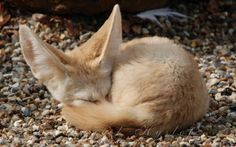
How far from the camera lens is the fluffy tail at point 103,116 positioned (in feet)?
14.9

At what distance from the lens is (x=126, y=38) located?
705cm

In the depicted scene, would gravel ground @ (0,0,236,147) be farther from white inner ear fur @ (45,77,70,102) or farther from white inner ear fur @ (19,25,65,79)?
white inner ear fur @ (19,25,65,79)

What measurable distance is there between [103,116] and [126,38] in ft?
8.51

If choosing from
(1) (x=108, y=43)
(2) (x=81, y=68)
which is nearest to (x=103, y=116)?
(2) (x=81, y=68)

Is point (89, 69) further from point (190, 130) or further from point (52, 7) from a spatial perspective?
point (52, 7)

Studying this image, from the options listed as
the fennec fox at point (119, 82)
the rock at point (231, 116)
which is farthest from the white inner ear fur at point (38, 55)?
the rock at point (231, 116)

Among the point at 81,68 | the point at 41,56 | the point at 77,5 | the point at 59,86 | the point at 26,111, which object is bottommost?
the point at 26,111

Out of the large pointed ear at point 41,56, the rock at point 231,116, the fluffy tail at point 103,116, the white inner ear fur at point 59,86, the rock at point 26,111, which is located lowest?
the rock at point 231,116

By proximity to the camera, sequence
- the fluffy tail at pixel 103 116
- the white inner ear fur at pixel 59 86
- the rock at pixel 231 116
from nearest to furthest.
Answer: the fluffy tail at pixel 103 116 < the white inner ear fur at pixel 59 86 < the rock at pixel 231 116

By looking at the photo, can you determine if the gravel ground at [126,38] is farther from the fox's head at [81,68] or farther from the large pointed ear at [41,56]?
the large pointed ear at [41,56]

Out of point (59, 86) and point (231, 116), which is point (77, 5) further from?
point (231, 116)

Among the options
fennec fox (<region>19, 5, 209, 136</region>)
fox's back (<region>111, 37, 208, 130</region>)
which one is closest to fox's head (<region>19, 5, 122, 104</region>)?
fennec fox (<region>19, 5, 209, 136</region>)

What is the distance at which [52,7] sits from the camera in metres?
6.93

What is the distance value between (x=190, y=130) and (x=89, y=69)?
946 millimetres
